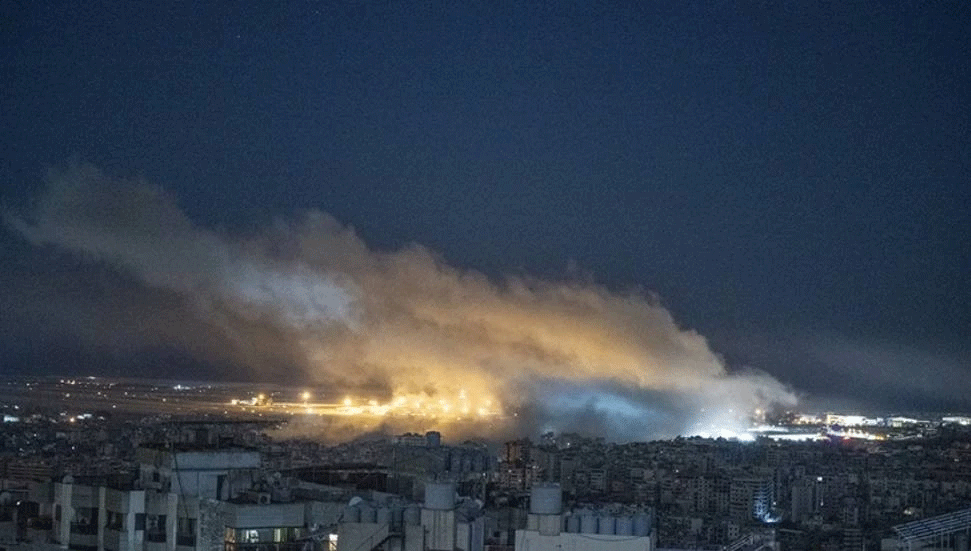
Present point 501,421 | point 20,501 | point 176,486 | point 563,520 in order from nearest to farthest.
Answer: point 563,520
point 176,486
point 20,501
point 501,421

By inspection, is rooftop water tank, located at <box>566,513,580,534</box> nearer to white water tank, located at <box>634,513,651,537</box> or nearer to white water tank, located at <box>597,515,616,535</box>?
white water tank, located at <box>597,515,616,535</box>

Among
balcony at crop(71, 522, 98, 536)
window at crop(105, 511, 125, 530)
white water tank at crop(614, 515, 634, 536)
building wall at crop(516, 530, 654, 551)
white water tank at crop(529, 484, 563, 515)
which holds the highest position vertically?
white water tank at crop(529, 484, 563, 515)

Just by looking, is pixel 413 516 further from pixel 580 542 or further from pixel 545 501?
pixel 580 542

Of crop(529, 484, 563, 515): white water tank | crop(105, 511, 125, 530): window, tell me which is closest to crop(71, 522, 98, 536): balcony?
crop(105, 511, 125, 530): window

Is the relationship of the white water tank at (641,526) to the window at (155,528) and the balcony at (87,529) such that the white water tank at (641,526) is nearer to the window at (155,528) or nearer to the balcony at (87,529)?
the window at (155,528)

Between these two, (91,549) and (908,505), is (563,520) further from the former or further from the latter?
(908,505)

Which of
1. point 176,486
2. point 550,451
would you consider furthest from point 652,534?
point 550,451

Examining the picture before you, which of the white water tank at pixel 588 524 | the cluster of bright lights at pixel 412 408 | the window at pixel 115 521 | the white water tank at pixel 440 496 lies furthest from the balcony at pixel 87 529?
the cluster of bright lights at pixel 412 408
